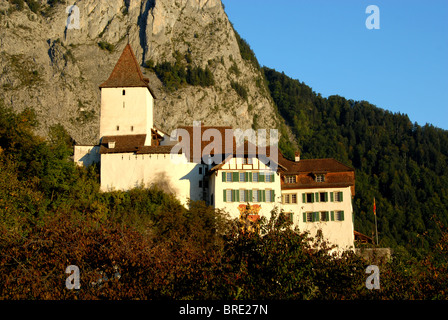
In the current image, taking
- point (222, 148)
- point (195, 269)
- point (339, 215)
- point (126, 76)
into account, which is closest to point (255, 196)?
point (339, 215)

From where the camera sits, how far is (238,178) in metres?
44.2

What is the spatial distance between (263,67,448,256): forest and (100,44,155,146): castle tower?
44.2 m

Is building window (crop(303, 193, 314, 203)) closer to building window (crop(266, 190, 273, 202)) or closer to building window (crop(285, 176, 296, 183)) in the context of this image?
building window (crop(285, 176, 296, 183))

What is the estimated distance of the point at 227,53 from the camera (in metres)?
118

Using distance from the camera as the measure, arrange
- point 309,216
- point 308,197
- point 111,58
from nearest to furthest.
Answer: point 309,216 < point 308,197 < point 111,58

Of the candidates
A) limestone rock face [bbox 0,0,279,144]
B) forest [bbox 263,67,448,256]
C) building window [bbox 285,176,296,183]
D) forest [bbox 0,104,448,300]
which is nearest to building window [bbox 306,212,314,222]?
building window [bbox 285,176,296,183]

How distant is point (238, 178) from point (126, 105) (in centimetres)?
1472

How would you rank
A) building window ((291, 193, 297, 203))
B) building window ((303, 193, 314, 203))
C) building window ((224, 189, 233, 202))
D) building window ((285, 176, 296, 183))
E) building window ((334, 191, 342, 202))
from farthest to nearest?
1. building window ((285, 176, 296, 183))
2. building window ((291, 193, 297, 203))
3. building window ((303, 193, 314, 203))
4. building window ((334, 191, 342, 202))
5. building window ((224, 189, 233, 202))

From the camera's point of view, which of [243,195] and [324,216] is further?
[324,216]

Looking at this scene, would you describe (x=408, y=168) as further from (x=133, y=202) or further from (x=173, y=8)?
(x=133, y=202)

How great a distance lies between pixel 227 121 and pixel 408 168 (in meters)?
37.5

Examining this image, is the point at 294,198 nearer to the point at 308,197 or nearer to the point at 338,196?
the point at 308,197

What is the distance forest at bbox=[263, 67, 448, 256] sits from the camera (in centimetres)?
9726
